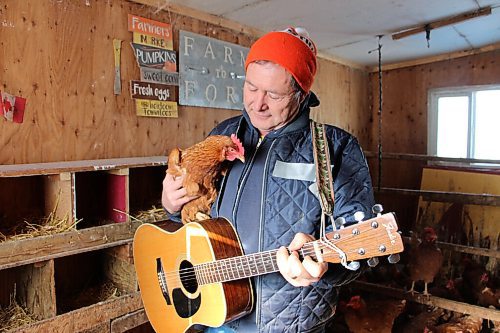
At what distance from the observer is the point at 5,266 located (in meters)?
1.51

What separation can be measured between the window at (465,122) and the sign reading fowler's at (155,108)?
328cm

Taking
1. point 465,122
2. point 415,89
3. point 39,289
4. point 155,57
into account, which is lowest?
point 39,289

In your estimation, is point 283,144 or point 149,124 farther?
point 149,124

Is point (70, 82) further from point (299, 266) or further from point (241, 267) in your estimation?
point (299, 266)

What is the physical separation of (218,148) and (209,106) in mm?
1463

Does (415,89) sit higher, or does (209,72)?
(415,89)

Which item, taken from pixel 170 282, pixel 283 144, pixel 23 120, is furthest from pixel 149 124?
pixel 283 144

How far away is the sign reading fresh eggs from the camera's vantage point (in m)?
2.55

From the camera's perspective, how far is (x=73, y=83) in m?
2.05

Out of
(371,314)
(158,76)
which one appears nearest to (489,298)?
(371,314)

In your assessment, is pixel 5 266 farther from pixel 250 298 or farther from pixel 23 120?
pixel 250 298

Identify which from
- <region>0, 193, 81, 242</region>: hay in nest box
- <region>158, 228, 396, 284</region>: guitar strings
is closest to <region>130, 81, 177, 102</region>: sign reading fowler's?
<region>0, 193, 81, 242</region>: hay in nest box

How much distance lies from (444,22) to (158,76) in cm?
221

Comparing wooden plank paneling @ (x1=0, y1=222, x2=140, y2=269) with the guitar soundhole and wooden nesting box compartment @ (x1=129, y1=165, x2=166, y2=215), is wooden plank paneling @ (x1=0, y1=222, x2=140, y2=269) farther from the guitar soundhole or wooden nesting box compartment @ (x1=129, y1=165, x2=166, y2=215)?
the guitar soundhole
